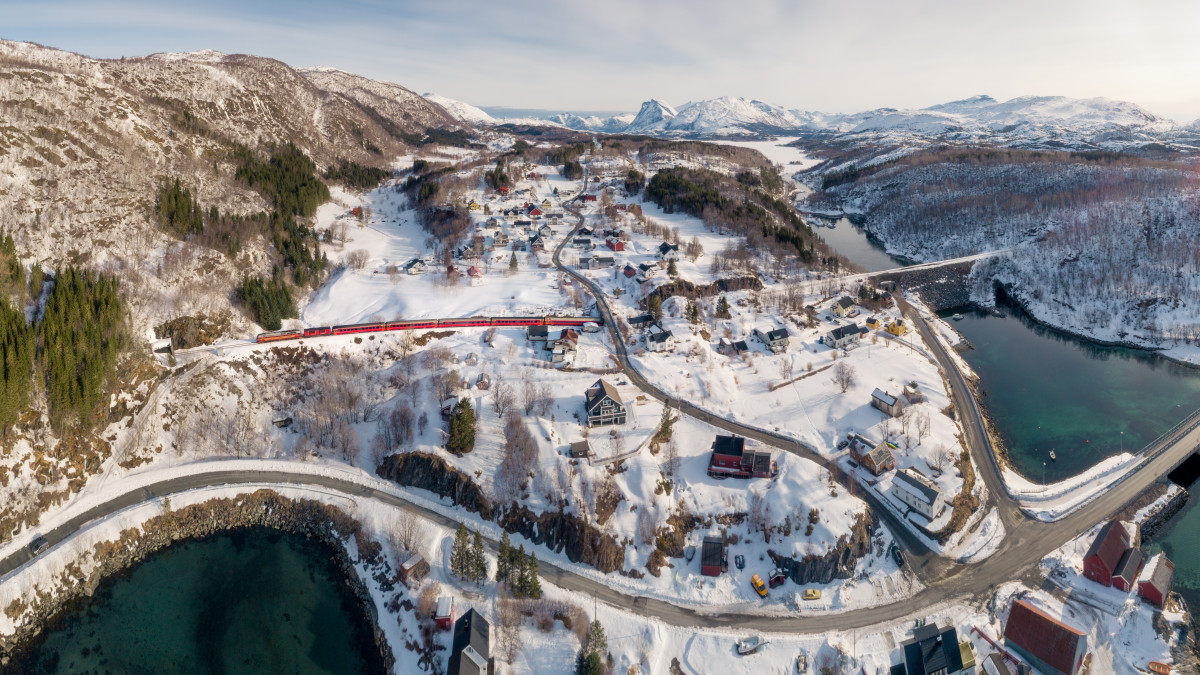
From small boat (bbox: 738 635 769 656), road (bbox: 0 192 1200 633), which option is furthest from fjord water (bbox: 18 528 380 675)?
small boat (bbox: 738 635 769 656)

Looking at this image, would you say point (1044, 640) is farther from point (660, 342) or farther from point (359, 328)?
point (359, 328)

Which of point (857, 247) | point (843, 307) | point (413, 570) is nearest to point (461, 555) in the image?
point (413, 570)

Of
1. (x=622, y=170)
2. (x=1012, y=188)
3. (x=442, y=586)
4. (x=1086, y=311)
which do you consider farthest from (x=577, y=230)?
(x=1012, y=188)

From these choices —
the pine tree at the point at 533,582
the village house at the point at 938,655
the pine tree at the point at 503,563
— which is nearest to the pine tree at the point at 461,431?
the pine tree at the point at 503,563

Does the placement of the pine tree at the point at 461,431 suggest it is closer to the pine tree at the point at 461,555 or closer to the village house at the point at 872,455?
the pine tree at the point at 461,555

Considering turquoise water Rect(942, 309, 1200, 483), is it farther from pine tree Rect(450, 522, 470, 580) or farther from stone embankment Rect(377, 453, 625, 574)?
pine tree Rect(450, 522, 470, 580)

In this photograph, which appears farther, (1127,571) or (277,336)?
(277,336)
